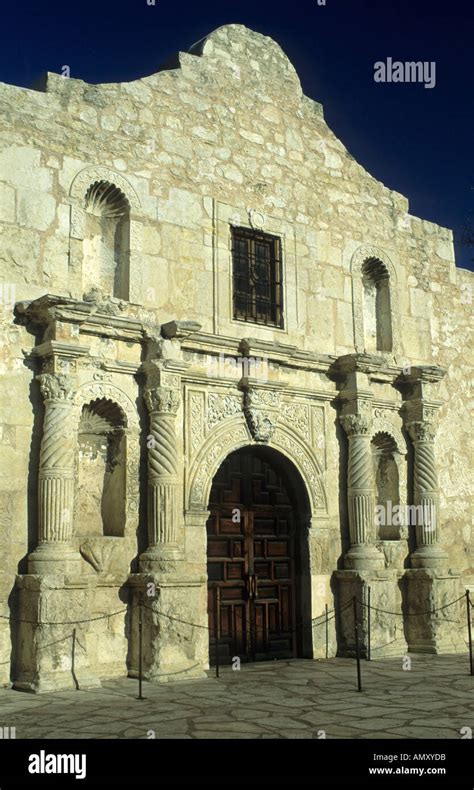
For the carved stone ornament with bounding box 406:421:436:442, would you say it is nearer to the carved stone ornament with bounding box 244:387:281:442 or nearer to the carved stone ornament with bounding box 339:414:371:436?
the carved stone ornament with bounding box 339:414:371:436

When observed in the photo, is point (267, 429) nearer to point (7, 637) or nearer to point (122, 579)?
point (122, 579)

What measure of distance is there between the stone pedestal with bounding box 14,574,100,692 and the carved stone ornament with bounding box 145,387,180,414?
208 centimetres

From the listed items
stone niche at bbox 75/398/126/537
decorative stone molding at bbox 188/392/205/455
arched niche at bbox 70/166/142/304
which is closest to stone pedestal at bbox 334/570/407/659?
decorative stone molding at bbox 188/392/205/455

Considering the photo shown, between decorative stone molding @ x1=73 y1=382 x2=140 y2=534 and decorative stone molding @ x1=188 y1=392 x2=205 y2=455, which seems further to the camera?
decorative stone molding @ x1=188 y1=392 x2=205 y2=455

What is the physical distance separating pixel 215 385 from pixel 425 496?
3.62 metres

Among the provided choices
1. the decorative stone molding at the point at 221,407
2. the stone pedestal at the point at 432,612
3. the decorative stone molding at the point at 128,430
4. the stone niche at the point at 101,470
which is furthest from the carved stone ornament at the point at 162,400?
the stone pedestal at the point at 432,612

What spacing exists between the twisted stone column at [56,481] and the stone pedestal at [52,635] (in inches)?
7.2

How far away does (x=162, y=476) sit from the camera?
379 inches

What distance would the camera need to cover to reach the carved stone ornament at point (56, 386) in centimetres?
895

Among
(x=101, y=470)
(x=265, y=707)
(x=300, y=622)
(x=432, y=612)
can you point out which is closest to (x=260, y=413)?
(x=101, y=470)

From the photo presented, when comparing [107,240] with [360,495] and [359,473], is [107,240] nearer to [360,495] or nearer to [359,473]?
[359,473]

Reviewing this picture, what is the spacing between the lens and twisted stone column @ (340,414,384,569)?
11.4 metres

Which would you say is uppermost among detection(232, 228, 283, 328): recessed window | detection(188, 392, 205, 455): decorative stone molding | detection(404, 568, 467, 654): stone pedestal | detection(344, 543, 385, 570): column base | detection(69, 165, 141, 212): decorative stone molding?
detection(69, 165, 141, 212): decorative stone molding

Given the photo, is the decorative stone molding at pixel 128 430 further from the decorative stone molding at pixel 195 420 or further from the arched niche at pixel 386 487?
the arched niche at pixel 386 487
